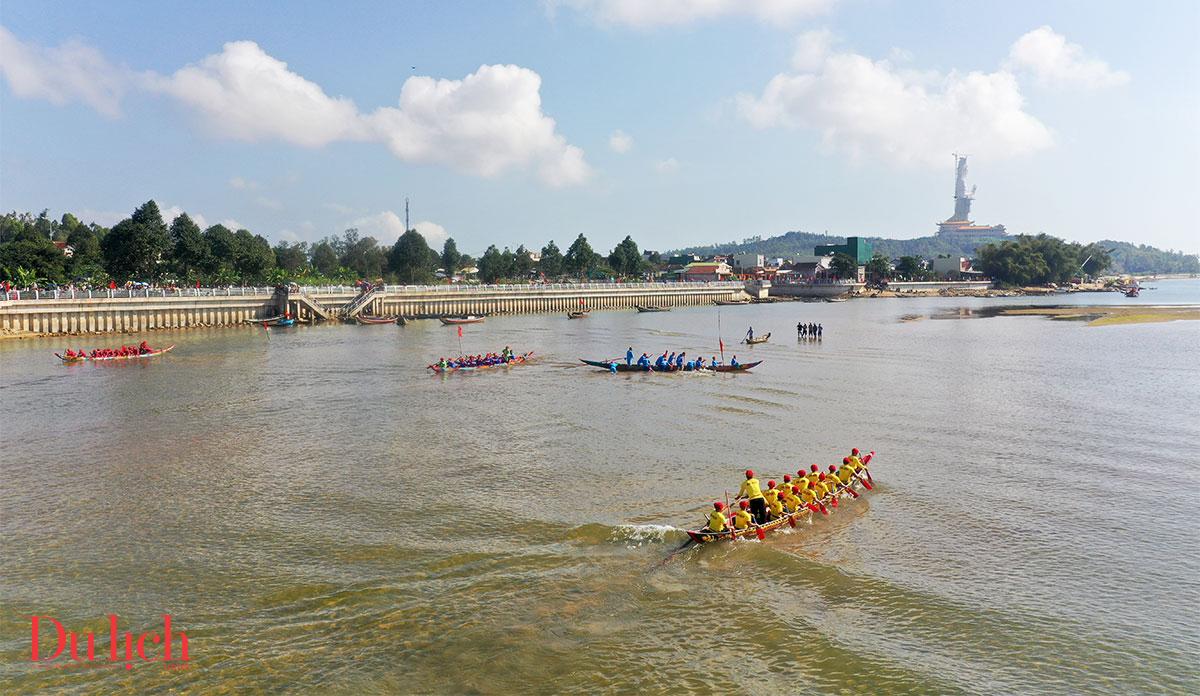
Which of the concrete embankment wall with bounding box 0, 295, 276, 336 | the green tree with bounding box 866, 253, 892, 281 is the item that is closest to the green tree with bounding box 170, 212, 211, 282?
the concrete embankment wall with bounding box 0, 295, 276, 336

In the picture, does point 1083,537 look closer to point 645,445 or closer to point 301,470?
point 645,445

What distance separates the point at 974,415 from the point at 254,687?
105 ft

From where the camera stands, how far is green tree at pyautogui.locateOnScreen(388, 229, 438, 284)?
153750mm

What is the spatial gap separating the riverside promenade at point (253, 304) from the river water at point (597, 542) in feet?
111

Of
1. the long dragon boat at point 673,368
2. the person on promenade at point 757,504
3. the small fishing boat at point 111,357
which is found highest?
the small fishing boat at point 111,357

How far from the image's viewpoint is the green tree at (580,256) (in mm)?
171625

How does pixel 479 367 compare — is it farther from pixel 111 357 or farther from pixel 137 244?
pixel 137 244

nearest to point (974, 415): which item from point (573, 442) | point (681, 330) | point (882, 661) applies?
point (573, 442)

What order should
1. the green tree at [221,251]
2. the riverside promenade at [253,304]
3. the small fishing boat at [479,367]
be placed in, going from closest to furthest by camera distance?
the small fishing boat at [479,367] → the riverside promenade at [253,304] → the green tree at [221,251]

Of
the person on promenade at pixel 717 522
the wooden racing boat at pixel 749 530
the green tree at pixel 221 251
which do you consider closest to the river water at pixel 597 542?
the wooden racing boat at pixel 749 530

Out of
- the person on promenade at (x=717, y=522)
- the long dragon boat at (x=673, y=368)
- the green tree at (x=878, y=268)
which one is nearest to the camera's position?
the person on promenade at (x=717, y=522)

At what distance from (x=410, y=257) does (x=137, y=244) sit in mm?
68939

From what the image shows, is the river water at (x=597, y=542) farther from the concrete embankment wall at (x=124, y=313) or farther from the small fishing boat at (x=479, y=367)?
the concrete embankment wall at (x=124, y=313)

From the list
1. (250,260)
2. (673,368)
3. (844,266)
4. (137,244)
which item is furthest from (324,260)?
(673,368)
